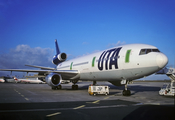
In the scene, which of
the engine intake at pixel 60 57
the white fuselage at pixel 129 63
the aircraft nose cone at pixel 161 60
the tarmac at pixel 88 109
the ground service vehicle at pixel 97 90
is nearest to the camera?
the tarmac at pixel 88 109

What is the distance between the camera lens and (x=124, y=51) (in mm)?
13102

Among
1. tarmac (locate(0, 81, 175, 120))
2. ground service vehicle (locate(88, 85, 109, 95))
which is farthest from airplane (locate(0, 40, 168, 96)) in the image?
tarmac (locate(0, 81, 175, 120))

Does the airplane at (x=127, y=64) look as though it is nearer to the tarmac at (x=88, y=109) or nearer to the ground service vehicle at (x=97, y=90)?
the ground service vehicle at (x=97, y=90)

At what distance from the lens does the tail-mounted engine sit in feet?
57.6

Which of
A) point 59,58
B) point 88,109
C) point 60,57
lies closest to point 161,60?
point 88,109

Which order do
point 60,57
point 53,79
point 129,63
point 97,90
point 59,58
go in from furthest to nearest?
point 59,58, point 60,57, point 53,79, point 97,90, point 129,63

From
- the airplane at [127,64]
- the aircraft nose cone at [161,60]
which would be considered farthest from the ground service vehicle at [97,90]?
the aircraft nose cone at [161,60]

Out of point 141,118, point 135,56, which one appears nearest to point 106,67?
point 135,56

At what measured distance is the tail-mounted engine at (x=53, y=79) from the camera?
1756cm

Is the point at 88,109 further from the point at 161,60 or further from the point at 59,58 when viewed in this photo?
the point at 59,58

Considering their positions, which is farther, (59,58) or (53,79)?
(59,58)

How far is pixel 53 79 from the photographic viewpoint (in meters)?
18.7

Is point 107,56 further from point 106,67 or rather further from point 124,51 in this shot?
point 124,51

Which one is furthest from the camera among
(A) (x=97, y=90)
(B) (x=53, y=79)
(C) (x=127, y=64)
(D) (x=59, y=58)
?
(D) (x=59, y=58)
